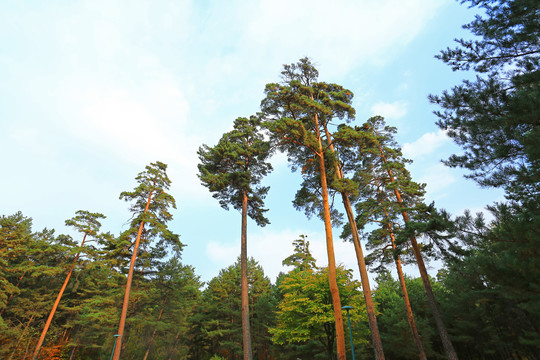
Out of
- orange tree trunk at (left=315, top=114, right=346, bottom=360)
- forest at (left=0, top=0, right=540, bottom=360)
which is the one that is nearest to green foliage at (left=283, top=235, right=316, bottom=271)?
forest at (left=0, top=0, right=540, bottom=360)

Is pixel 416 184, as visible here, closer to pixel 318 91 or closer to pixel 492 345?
pixel 318 91

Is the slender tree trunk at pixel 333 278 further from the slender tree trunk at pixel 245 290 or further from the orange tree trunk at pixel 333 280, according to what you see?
the slender tree trunk at pixel 245 290

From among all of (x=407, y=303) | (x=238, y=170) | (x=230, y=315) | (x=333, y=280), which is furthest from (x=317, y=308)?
(x=230, y=315)

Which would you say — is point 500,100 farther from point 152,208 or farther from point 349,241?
point 152,208

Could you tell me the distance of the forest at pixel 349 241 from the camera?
19.5ft

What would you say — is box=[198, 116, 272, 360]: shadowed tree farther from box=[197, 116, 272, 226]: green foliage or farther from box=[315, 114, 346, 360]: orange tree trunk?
box=[315, 114, 346, 360]: orange tree trunk

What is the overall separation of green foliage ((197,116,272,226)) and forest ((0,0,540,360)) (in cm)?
12

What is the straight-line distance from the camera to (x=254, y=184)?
63.3 feet

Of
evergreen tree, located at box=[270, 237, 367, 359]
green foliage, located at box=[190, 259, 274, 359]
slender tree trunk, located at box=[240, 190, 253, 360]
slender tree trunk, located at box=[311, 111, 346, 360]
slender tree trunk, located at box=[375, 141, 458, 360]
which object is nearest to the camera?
slender tree trunk, located at box=[311, 111, 346, 360]

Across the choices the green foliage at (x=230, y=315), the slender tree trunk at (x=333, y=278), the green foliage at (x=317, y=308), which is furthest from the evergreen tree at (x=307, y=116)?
the green foliage at (x=230, y=315)

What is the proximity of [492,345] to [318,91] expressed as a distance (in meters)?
21.0

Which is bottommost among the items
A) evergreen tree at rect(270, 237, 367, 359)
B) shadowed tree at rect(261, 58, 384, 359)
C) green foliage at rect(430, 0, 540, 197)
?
evergreen tree at rect(270, 237, 367, 359)

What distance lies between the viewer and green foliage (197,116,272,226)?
57.1ft

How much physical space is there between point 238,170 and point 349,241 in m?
9.27
